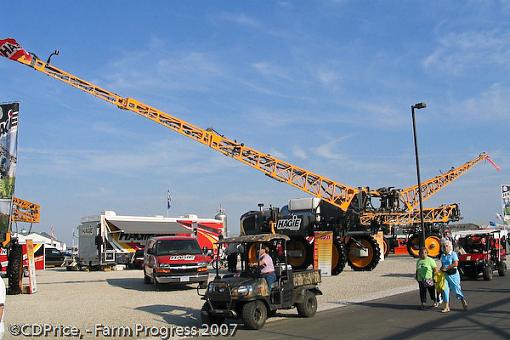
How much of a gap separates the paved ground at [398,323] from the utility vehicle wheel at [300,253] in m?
7.93

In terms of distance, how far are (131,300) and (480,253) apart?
42.2 feet

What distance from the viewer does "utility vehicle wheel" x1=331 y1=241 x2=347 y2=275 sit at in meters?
21.8

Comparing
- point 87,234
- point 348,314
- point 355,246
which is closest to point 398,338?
point 348,314

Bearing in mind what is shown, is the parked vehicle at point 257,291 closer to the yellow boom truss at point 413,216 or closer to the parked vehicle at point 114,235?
the yellow boom truss at point 413,216

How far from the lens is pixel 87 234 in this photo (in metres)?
32.0

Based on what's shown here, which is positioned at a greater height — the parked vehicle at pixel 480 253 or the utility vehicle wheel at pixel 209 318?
the parked vehicle at pixel 480 253

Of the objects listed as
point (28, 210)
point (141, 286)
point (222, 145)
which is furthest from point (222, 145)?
point (28, 210)

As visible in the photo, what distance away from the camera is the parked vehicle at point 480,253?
1905cm

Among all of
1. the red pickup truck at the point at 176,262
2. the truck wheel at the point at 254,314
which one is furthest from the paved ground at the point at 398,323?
the red pickup truck at the point at 176,262

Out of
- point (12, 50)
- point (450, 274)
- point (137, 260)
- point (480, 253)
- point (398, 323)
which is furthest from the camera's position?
point (137, 260)

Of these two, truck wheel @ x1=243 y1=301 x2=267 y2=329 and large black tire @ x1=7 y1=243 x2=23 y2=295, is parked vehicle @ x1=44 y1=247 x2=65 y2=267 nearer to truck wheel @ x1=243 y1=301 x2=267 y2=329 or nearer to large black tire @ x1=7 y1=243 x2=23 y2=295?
large black tire @ x1=7 y1=243 x2=23 y2=295

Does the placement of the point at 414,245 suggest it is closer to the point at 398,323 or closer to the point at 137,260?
the point at 137,260

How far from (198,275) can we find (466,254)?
998 centimetres

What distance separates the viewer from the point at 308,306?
11508 mm
